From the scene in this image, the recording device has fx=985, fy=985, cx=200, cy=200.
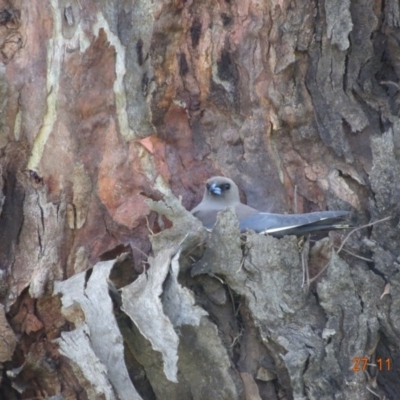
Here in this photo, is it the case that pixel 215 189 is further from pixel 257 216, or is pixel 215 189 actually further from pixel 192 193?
pixel 257 216

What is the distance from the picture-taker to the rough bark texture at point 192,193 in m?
3.66

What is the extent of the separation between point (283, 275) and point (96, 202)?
0.97m

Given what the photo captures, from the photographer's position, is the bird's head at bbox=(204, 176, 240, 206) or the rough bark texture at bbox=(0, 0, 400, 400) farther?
the bird's head at bbox=(204, 176, 240, 206)

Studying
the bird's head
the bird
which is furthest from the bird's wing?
the bird's head

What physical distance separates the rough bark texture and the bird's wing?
83mm

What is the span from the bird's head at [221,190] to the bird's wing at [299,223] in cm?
37

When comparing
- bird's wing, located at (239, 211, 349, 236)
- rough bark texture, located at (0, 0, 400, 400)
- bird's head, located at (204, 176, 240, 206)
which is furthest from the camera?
bird's head, located at (204, 176, 240, 206)

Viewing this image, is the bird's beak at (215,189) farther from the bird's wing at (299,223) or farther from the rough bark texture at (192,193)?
the bird's wing at (299,223)

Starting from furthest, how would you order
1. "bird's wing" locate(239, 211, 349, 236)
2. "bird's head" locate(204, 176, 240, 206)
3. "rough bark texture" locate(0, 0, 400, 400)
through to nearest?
"bird's head" locate(204, 176, 240, 206)
"bird's wing" locate(239, 211, 349, 236)
"rough bark texture" locate(0, 0, 400, 400)

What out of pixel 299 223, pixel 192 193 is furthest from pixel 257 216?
pixel 192 193

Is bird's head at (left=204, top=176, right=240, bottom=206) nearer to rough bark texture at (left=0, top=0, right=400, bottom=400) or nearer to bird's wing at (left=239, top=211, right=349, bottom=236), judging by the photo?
rough bark texture at (left=0, top=0, right=400, bottom=400)

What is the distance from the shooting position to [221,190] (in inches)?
182

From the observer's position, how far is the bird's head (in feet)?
14.9

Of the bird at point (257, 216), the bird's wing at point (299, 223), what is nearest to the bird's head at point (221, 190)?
the bird at point (257, 216)
